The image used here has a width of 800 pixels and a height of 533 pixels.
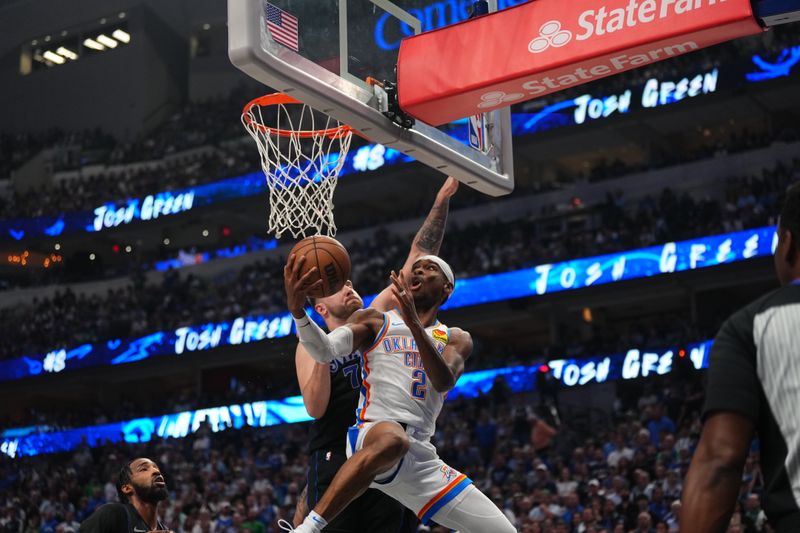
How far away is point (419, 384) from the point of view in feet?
17.1

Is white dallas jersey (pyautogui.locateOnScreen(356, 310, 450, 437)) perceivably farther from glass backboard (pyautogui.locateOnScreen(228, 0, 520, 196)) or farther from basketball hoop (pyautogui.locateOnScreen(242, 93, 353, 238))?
basketball hoop (pyautogui.locateOnScreen(242, 93, 353, 238))

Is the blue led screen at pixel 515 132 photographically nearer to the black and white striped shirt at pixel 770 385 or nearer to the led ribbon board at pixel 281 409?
the led ribbon board at pixel 281 409

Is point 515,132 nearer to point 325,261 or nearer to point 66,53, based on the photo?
point 66,53

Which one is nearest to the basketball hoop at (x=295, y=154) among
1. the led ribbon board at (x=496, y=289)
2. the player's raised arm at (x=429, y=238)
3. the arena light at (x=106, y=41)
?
the player's raised arm at (x=429, y=238)

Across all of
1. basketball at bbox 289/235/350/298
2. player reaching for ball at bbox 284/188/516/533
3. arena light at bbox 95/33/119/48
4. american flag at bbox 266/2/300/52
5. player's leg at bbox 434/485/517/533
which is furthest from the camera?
arena light at bbox 95/33/119/48

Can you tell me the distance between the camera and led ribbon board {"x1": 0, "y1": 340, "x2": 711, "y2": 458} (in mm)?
20922

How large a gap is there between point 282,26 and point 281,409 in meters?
20.4

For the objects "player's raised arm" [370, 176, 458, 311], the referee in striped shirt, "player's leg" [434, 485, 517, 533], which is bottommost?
the referee in striped shirt

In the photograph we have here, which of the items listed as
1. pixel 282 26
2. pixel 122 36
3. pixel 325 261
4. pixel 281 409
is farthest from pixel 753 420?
pixel 122 36

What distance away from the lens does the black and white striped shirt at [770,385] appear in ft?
7.57

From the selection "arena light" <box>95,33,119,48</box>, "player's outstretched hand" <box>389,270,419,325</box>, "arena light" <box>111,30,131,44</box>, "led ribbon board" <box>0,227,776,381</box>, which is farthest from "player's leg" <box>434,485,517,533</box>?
"arena light" <box>95,33,119,48</box>

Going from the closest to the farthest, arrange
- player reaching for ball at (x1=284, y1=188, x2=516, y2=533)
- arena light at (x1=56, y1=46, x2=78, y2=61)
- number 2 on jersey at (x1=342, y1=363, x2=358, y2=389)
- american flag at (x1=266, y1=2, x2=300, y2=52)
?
player reaching for ball at (x1=284, y1=188, x2=516, y2=533), american flag at (x1=266, y1=2, x2=300, y2=52), number 2 on jersey at (x1=342, y1=363, x2=358, y2=389), arena light at (x1=56, y1=46, x2=78, y2=61)

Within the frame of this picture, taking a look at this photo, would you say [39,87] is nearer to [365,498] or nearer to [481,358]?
[481,358]

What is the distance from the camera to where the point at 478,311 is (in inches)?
1013
